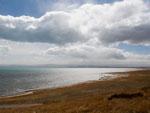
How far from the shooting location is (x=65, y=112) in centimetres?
2256

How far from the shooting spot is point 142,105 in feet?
71.9

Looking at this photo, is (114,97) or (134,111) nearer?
(134,111)

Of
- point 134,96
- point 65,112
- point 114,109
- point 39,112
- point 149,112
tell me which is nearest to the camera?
point 149,112

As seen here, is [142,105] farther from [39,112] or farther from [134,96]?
[39,112]

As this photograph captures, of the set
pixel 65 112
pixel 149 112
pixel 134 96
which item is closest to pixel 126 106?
pixel 149 112

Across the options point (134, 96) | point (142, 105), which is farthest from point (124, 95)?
point (142, 105)

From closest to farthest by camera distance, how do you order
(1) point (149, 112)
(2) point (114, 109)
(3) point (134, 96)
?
(1) point (149, 112) → (2) point (114, 109) → (3) point (134, 96)

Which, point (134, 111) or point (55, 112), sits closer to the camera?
point (134, 111)

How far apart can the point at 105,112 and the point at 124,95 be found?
10.1m

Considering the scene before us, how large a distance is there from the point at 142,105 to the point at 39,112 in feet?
34.6

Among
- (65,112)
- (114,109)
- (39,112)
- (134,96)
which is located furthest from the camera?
(134,96)

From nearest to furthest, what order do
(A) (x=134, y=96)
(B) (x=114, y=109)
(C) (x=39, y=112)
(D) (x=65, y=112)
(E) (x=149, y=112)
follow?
1. (E) (x=149, y=112)
2. (B) (x=114, y=109)
3. (D) (x=65, y=112)
4. (C) (x=39, y=112)
5. (A) (x=134, y=96)

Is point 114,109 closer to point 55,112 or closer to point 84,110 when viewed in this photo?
point 84,110

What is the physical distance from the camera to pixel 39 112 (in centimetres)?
2439
